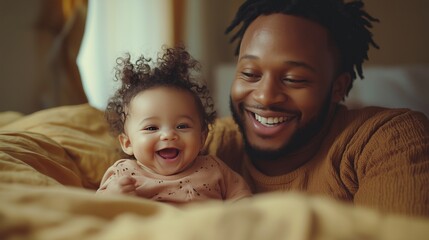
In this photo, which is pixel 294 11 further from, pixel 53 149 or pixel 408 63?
pixel 408 63

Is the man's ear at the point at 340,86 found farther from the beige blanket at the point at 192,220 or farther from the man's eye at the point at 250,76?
the beige blanket at the point at 192,220

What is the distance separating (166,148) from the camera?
3.47ft

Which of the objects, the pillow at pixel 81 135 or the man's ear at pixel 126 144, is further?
the pillow at pixel 81 135

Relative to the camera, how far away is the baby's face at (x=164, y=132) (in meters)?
1.05

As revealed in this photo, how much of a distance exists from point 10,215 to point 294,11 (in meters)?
0.90

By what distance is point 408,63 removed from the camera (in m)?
2.42

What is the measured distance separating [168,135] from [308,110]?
1.23 feet

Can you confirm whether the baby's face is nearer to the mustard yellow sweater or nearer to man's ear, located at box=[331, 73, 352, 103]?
the mustard yellow sweater

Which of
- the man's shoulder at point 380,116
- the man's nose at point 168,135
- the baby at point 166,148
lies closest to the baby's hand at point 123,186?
the baby at point 166,148

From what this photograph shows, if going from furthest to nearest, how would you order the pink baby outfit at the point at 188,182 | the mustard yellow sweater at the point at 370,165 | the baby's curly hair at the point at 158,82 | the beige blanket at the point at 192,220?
the baby's curly hair at the point at 158,82
the pink baby outfit at the point at 188,182
the mustard yellow sweater at the point at 370,165
the beige blanket at the point at 192,220

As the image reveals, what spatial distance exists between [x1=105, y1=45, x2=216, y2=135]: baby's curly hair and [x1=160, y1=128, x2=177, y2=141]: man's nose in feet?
0.37

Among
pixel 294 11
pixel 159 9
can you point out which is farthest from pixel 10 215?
pixel 159 9

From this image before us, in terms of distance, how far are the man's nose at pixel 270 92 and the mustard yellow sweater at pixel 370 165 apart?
6.8 inches

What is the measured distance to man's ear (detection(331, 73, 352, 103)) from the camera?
127 centimetres
